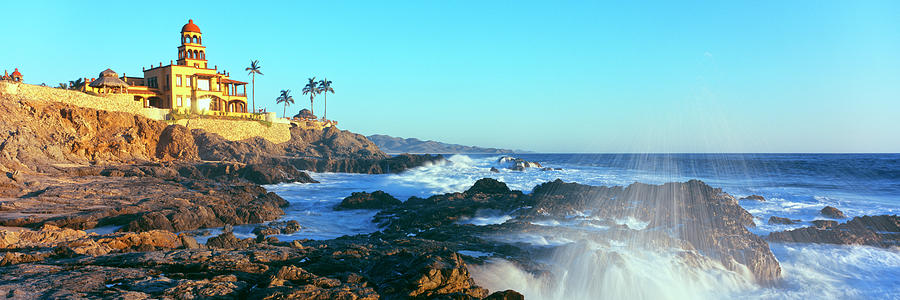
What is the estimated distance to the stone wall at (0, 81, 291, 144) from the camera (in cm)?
3253

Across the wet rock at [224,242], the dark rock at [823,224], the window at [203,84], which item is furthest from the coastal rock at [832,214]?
the window at [203,84]

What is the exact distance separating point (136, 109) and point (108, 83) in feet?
9.45

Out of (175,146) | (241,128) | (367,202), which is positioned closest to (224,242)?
(367,202)

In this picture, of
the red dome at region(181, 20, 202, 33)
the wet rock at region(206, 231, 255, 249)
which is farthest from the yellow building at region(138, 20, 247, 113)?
the wet rock at region(206, 231, 255, 249)

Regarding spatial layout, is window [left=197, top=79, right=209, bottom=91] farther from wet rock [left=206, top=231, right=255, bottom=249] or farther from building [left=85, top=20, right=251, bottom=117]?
wet rock [left=206, top=231, right=255, bottom=249]

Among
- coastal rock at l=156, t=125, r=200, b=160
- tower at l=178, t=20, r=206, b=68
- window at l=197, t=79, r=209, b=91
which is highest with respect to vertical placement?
tower at l=178, t=20, r=206, b=68

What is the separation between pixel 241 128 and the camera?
4838 cm

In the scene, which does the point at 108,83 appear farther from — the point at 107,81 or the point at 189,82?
the point at 189,82

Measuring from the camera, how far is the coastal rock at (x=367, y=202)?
19828mm

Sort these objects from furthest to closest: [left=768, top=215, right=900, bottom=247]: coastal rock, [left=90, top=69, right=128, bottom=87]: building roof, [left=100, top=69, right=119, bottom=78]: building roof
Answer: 1. [left=100, top=69, right=119, bottom=78]: building roof
2. [left=90, top=69, right=128, bottom=87]: building roof
3. [left=768, top=215, right=900, bottom=247]: coastal rock

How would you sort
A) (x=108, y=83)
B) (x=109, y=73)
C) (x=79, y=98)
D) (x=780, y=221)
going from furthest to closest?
1. (x=109, y=73)
2. (x=108, y=83)
3. (x=79, y=98)
4. (x=780, y=221)

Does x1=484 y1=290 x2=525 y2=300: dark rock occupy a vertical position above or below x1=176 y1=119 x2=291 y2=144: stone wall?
below

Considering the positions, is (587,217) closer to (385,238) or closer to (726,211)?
(726,211)

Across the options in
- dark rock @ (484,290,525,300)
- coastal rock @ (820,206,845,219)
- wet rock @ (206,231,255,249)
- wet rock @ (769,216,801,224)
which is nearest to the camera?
dark rock @ (484,290,525,300)
